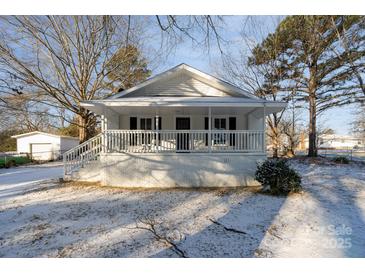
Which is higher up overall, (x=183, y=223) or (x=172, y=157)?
(x=172, y=157)

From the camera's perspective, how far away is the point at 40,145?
69.9 feet

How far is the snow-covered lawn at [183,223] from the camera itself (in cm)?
366

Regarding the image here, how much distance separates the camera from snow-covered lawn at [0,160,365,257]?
12.0 feet

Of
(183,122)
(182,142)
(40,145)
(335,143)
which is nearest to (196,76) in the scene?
(183,122)

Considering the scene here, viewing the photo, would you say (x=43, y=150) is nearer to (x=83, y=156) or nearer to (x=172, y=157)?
(x=83, y=156)

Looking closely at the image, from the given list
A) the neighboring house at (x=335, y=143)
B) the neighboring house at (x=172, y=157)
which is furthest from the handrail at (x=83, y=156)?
the neighboring house at (x=335, y=143)

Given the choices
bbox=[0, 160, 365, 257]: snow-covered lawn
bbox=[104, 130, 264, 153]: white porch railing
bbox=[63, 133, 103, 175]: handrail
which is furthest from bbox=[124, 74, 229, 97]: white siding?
bbox=[0, 160, 365, 257]: snow-covered lawn

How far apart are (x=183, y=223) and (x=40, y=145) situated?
22644 mm

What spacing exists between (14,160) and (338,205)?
22.8m

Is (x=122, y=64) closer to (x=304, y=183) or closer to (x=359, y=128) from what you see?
(x=304, y=183)

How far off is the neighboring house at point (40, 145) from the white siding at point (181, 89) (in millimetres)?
16263

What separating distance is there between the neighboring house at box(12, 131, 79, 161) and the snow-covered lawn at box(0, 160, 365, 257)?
15097 mm

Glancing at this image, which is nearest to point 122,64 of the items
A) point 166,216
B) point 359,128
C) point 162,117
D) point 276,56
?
point 162,117

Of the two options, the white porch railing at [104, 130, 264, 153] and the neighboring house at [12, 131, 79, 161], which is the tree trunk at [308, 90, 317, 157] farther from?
the neighboring house at [12, 131, 79, 161]
